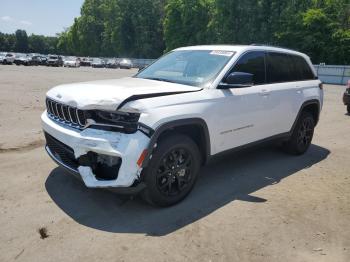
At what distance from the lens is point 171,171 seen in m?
4.27

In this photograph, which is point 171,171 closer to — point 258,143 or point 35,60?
point 258,143

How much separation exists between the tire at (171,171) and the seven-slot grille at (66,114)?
3.01 feet

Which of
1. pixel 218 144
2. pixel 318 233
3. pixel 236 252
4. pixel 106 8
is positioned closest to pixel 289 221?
pixel 318 233

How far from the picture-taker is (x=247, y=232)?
3.91 meters

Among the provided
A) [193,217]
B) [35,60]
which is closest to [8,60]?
[35,60]

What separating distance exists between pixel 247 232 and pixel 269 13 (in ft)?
166

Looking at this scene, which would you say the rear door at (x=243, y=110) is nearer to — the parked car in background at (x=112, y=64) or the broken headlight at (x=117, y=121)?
the broken headlight at (x=117, y=121)

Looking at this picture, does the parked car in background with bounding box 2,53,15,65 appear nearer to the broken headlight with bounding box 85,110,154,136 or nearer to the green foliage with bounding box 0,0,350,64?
the green foliage with bounding box 0,0,350,64

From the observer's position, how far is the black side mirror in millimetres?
4684

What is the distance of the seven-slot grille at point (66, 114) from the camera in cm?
407

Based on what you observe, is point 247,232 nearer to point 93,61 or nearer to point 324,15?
point 324,15

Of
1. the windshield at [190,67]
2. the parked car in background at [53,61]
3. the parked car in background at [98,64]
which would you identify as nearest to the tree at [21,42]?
the parked car in background at [98,64]

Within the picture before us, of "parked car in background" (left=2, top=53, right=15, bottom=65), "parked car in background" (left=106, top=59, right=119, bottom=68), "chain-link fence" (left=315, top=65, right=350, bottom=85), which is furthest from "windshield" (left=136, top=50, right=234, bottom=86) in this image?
"parked car in background" (left=106, top=59, right=119, bottom=68)

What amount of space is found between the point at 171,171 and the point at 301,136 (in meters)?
3.42
